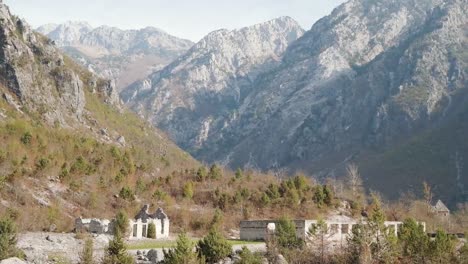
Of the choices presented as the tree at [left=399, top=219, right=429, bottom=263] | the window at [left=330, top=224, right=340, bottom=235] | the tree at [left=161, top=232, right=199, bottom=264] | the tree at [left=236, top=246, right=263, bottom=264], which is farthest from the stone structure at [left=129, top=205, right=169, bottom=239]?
the tree at [left=399, top=219, right=429, bottom=263]

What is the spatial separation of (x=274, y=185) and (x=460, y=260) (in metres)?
39.3

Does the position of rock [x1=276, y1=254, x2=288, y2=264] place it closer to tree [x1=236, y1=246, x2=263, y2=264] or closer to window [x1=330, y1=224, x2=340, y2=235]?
tree [x1=236, y1=246, x2=263, y2=264]

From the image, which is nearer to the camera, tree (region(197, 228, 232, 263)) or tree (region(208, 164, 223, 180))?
tree (region(197, 228, 232, 263))

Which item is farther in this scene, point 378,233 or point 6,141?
point 6,141

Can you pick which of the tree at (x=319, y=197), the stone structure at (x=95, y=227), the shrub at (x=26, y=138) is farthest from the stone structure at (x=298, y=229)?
the shrub at (x=26, y=138)

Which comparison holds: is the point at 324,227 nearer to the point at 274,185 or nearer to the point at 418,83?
the point at 274,185

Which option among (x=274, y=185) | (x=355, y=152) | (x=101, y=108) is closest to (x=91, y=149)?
(x=274, y=185)

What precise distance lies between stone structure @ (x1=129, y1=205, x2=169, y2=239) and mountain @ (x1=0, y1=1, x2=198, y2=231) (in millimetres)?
6702

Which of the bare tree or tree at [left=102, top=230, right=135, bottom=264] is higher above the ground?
the bare tree

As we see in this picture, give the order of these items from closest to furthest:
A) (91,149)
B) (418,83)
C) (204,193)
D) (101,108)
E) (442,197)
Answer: (204,193) → (91,149) → (101,108) → (442,197) → (418,83)

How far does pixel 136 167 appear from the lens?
3469 inches

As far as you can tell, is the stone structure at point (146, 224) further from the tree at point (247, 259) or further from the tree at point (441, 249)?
the tree at point (441, 249)

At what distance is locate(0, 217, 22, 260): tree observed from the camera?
3303 cm

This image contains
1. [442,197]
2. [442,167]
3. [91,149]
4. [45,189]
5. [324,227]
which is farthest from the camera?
[442,167]
